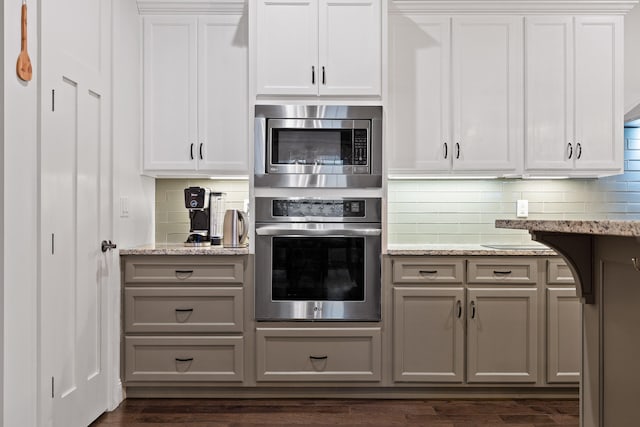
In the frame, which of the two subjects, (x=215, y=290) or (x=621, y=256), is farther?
(x=215, y=290)

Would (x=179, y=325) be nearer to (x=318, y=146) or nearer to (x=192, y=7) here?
(x=318, y=146)

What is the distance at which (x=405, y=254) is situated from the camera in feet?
9.65

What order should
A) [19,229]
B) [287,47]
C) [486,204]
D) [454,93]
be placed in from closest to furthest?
[19,229]
[287,47]
[454,93]
[486,204]

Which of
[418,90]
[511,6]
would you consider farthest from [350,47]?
[511,6]

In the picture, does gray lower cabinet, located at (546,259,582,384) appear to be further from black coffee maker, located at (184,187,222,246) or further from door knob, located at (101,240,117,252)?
door knob, located at (101,240,117,252)

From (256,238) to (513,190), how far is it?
1.88 meters

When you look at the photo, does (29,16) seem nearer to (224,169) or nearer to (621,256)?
Answer: (224,169)

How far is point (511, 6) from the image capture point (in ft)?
10.5

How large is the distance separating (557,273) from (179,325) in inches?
88.1

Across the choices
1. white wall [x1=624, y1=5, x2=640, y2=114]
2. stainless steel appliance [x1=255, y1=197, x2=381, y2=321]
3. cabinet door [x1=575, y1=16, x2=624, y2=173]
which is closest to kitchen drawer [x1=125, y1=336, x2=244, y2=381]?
stainless steel appliance [x1=255, y1=197, x2=381, y2=321]

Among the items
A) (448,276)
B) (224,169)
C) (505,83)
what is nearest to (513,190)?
(505,83)

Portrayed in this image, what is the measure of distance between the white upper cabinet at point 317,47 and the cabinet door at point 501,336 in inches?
55.9

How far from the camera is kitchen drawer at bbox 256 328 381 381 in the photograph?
2932 millimetres

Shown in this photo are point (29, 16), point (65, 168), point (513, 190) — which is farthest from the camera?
point (513, 190)
